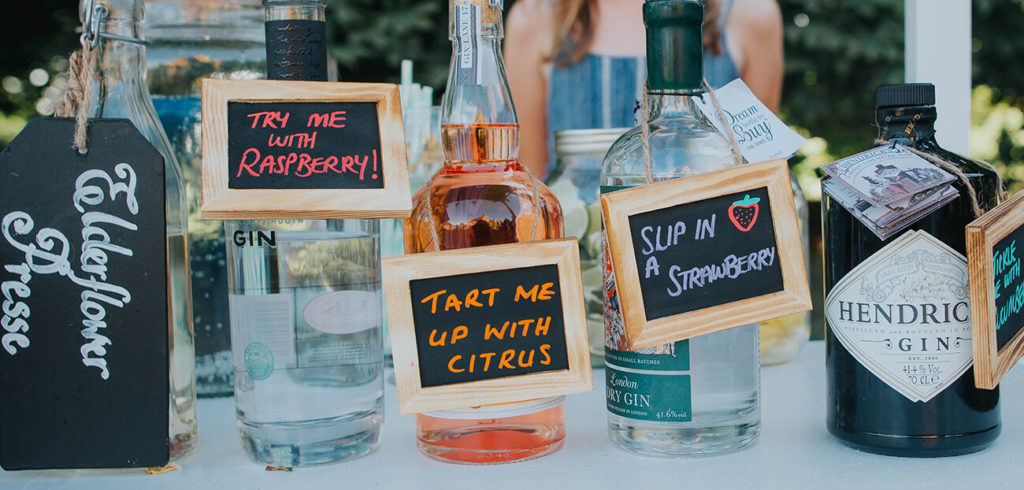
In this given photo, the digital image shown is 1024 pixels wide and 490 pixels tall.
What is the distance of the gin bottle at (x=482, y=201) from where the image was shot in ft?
2.13

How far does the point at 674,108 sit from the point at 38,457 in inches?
19.9

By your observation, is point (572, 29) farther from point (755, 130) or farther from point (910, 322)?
point (910, 322)

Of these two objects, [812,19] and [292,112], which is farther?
[812,19]

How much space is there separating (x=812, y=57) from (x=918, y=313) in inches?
160

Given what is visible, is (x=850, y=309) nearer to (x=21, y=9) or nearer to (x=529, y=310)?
(x=529, y=310)

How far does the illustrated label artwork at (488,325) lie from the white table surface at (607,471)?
8 cm

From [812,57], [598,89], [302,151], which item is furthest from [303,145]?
[812,57]

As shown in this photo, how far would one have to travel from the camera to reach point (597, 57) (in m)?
1.38

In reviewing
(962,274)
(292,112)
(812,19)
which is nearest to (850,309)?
(962,274)

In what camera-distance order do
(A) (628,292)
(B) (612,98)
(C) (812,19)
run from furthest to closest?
(C) (812,19) → (B) (612,98) → (A) (628,292)

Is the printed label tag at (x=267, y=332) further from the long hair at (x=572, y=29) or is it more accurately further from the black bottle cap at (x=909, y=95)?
the long hair at (x=572, y=29)

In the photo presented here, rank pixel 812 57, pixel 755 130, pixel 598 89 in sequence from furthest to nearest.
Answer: pixel 812 57, pixel 598 89, pixel 755 130

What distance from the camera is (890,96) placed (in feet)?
2.13

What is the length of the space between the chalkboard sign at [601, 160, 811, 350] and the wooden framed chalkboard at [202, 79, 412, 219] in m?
0.15
